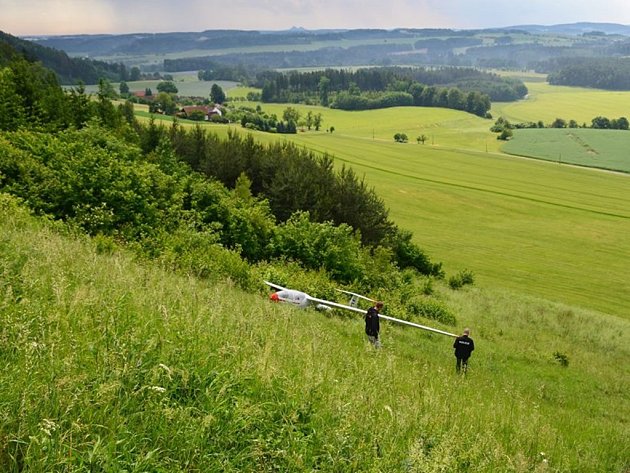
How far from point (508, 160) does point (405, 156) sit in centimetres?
2328

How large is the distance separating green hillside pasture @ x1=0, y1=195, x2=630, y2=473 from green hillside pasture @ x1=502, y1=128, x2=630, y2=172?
124877mm

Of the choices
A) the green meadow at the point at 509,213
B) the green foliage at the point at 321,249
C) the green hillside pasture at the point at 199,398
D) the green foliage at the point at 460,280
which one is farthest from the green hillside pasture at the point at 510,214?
the green hillside pasture at the point at 199,398

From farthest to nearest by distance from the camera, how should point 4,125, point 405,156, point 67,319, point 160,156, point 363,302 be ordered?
point 405,156 → point 160,156 → point 4,125 → point 363,302 → point 67,319

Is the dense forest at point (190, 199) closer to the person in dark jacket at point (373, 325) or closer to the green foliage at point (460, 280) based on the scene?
the green foliage at point (460, 280)

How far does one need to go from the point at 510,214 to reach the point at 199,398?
75378 millimetres

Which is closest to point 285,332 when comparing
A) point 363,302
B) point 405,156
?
point 363,302

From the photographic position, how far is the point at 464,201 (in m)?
79.9

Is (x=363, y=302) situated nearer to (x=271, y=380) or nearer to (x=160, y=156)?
(x=271, y=380)

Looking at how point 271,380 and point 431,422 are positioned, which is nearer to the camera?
point 271,380

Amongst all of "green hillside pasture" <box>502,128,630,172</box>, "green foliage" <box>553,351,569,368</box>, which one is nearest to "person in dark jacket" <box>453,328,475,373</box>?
"green foliage" <box>553,351,569,368</box>

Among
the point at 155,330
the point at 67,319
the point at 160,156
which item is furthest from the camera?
the point at 160,156

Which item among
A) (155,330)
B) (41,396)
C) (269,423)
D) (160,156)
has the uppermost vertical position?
(41,396)

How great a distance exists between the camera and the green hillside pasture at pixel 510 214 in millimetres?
48219

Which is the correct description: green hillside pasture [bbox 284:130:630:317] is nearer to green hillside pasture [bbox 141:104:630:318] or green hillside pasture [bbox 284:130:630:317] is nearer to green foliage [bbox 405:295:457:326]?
green hillside pasture [bbox 141:104:630:318]
